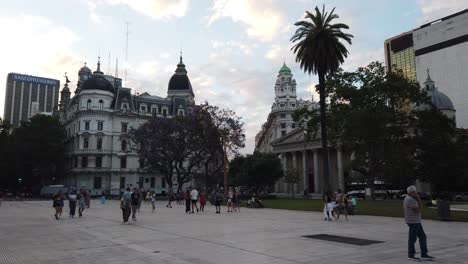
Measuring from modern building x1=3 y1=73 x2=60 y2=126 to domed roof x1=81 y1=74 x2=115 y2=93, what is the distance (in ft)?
331

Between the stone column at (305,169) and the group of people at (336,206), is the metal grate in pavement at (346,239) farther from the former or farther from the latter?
the stone column at (305,169)

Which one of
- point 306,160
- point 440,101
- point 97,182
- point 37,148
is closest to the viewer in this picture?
point 440,101

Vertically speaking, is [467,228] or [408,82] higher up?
[408,82]

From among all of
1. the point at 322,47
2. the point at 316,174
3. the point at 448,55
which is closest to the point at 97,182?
the point at 316,174

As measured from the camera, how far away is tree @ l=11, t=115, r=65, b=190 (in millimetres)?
83125

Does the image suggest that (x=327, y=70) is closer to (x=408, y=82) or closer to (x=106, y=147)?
(x=408, y=82)

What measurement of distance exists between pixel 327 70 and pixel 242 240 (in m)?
30.5

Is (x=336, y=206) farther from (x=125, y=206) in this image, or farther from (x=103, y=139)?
(x=103, y=139)

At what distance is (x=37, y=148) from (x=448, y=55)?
11618 cm

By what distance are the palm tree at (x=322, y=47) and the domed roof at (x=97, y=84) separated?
2447 inches

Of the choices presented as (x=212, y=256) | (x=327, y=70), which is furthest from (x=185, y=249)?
(x=327, y=70)

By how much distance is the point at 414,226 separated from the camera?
428 inches

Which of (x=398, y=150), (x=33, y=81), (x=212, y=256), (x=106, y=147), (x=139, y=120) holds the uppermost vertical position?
(x=33, y=81)

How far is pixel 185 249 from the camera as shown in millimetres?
12625
